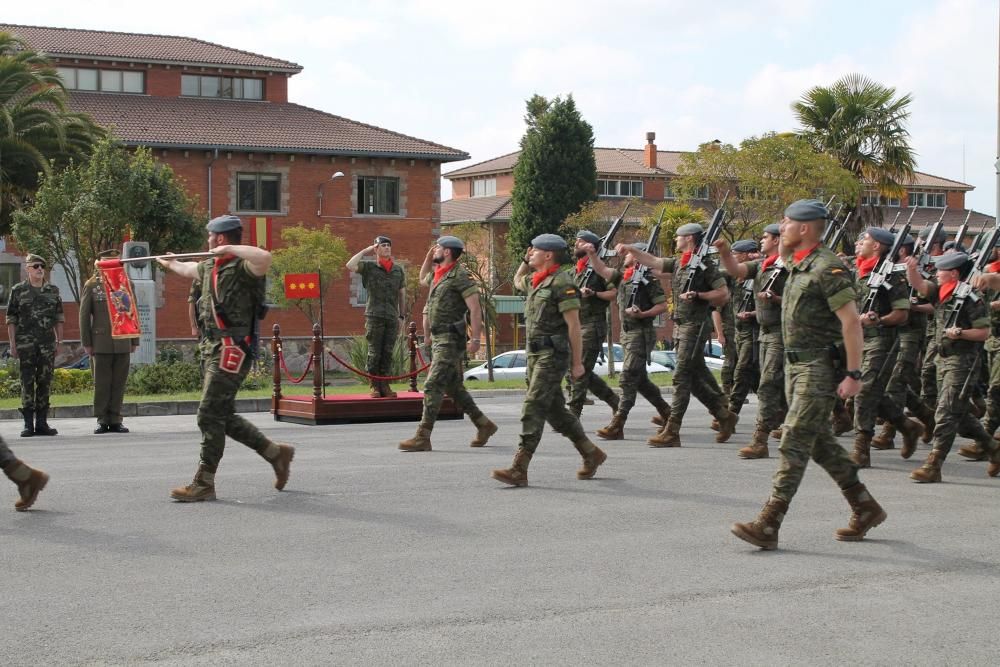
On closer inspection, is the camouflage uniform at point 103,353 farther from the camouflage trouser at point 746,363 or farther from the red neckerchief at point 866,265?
the red neckerchief at point 866,265

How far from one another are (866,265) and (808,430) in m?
4.66

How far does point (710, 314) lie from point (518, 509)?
5.10 metres

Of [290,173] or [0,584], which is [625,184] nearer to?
[290,173]

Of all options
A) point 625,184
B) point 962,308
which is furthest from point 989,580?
point 625,184

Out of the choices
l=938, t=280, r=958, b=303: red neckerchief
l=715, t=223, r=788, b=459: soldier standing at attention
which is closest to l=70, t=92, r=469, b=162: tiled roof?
l=715, t=223, r=788, b=459: soldier standing at attention

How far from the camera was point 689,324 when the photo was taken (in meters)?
13.4

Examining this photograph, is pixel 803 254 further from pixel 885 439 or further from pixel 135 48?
pixel 135 48

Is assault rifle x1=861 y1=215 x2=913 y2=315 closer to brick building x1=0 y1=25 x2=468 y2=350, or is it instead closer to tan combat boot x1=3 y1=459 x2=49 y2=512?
tan combat boot x1=3 y1=459 x2=49 y2=512

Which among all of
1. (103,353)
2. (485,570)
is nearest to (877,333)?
(485,570)

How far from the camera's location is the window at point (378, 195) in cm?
4956

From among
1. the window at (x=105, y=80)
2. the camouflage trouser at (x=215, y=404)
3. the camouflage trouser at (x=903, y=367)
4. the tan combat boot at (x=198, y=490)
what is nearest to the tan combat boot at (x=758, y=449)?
the camouflage trouser at (x=903, y=367)

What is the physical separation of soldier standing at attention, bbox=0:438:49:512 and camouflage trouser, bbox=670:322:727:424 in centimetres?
644

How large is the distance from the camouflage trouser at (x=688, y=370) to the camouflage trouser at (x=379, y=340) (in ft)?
12.5

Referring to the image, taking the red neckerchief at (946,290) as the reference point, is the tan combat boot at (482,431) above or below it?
below
